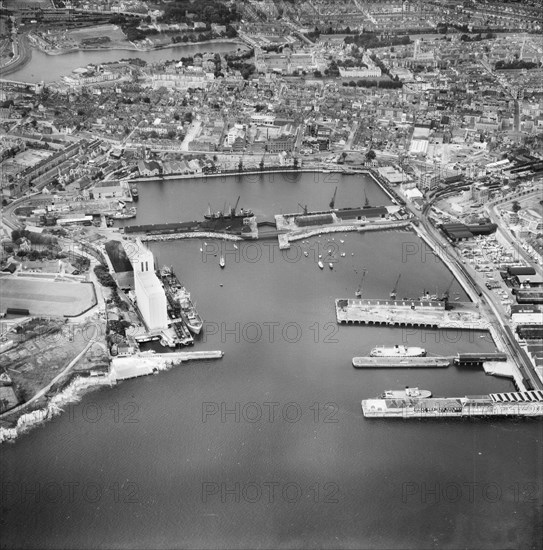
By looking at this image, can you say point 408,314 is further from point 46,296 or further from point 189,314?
point 46,296

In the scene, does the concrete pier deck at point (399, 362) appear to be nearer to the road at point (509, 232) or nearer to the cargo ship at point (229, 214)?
the road at point (509, 232)

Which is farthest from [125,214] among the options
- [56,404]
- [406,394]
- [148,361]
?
[406,394]

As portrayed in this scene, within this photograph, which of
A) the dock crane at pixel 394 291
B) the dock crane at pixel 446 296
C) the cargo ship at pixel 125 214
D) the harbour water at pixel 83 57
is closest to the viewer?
the dock crane at pixel 446 296

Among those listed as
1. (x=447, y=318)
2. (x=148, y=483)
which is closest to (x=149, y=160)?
(x=447, y=318)

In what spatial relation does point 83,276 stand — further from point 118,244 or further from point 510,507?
point 510,507

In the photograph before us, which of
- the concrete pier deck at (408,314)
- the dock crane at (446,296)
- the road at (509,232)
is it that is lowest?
the concrete pier deck at (408,314)

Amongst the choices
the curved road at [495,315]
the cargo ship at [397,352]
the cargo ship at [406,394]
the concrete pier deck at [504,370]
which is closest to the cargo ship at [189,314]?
the cargo ship at [397,352]

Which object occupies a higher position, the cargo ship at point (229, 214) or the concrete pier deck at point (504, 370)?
the cargo ship at point (229, 214)
